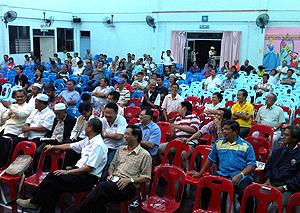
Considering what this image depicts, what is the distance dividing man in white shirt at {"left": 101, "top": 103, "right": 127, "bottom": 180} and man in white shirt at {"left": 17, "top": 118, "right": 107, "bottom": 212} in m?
0.60

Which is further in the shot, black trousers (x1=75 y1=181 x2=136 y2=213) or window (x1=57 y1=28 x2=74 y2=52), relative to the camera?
window (x1=57 y1=28 x2=74 y2=52)

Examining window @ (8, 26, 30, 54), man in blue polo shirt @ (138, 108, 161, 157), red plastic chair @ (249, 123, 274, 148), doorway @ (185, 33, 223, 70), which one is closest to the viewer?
man in blue polo shirt @ (138, 108, 161, 157)

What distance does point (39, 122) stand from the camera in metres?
4.57

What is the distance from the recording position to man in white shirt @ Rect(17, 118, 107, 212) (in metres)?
3.31

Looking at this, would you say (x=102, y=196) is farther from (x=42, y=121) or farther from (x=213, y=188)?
(x=42, y=121)

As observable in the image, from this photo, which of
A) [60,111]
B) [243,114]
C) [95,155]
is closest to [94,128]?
[95,155]

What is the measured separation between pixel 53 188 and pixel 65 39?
14.2 meters

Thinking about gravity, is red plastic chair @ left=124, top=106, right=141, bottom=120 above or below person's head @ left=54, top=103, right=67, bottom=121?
below

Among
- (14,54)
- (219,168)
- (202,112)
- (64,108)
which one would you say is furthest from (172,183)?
(14,54)

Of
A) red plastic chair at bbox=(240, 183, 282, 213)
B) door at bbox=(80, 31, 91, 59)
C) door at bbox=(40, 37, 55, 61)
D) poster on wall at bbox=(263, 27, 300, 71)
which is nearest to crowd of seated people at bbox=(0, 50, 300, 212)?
red plastic chair at bbox=(240, 183, 282, 213)

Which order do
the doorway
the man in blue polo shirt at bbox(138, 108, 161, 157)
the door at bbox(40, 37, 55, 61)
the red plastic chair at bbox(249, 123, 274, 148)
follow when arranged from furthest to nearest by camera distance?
the door at bbox(40, 37, 55, 61) < the doorway < the red plastic chair at bbox(249, 123, 274, 148) < the man in blue polo shirt at bbox(138, 108, 161, 157)

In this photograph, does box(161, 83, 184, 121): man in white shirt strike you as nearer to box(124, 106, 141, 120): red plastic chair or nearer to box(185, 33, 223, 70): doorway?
box(124, 106, 141, 120): red plastic chair

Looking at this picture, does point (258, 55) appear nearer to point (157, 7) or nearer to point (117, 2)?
point (157, 7)

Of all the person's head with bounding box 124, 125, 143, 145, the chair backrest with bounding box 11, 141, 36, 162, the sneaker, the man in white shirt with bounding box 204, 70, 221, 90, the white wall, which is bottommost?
the sneaker
